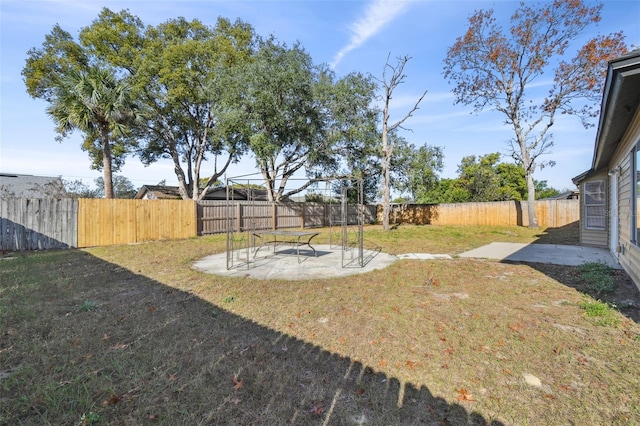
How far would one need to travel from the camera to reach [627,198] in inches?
203

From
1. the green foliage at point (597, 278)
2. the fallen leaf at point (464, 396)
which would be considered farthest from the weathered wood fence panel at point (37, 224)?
the green foliage at point (597, 278)

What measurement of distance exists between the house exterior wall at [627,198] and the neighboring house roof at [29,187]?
1925 cm

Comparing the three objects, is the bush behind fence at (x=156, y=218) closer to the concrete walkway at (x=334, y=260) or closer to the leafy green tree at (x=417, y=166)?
the concrete walkway at (x=334, y=260)

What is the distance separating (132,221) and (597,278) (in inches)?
521

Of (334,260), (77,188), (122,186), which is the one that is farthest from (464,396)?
(122,186)

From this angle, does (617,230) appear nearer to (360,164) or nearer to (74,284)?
(74,284)

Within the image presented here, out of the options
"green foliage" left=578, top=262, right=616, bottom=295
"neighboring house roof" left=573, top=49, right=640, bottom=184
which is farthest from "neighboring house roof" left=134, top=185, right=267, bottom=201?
"neighboring house roof" left=573, top=49, right=640, bottom=184

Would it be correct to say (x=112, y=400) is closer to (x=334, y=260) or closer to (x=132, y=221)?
(x=334, y=260)

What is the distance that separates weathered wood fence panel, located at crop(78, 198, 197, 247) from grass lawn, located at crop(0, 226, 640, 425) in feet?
18.8

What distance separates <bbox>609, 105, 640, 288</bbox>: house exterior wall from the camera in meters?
4.27

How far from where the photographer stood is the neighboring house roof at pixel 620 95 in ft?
7.90

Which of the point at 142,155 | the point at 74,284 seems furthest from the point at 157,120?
the point at 74,284

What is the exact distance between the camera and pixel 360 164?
18656 millimetres

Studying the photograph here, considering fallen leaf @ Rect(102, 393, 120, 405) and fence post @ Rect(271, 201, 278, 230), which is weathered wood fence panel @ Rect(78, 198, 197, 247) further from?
fallen leaf @ Rect(102, 393, 120, 405)
